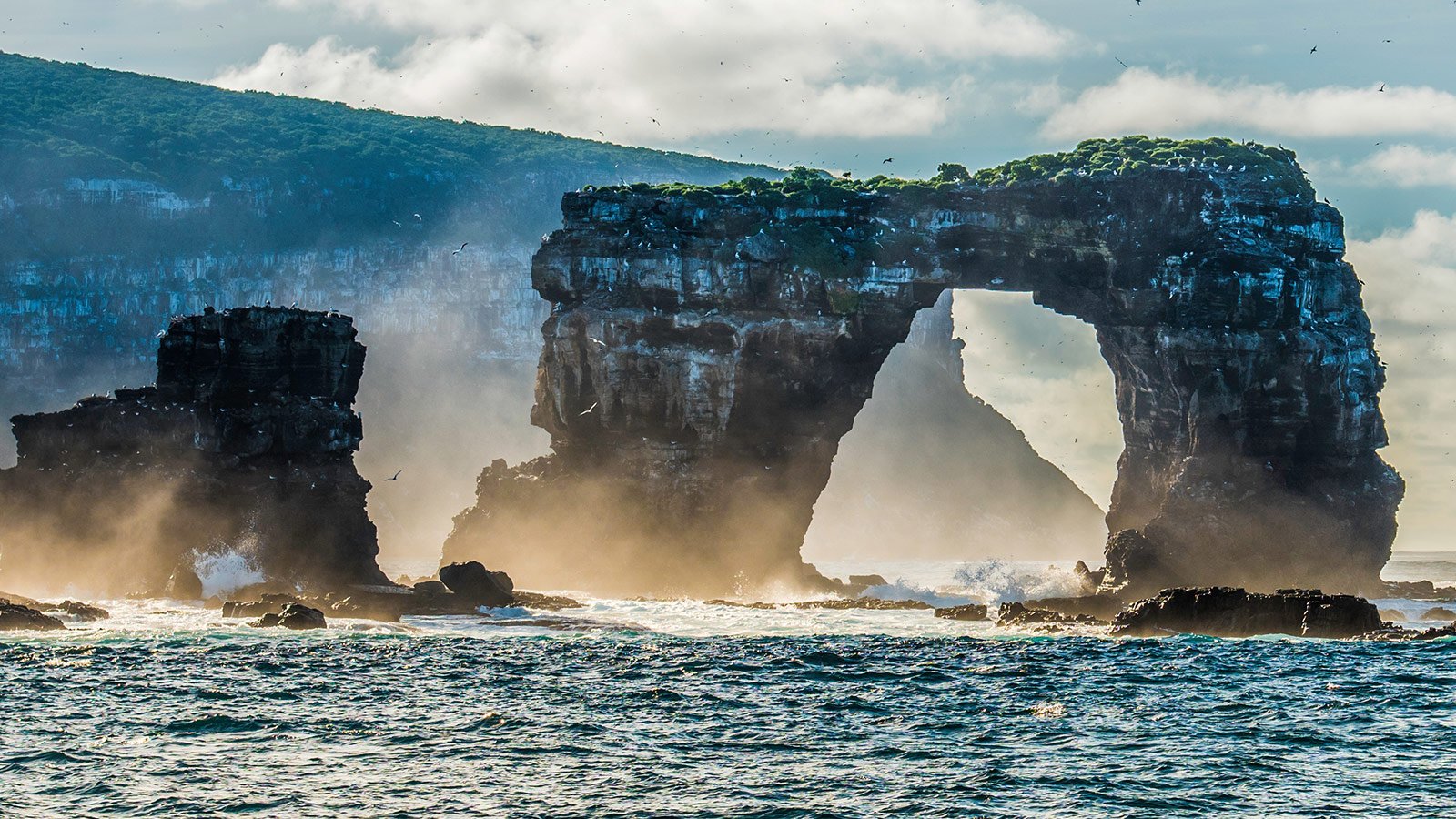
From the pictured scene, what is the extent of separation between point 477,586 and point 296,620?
640 inches

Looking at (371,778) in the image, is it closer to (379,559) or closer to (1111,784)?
(1111,784)

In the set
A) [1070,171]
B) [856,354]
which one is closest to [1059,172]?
[1070,171]

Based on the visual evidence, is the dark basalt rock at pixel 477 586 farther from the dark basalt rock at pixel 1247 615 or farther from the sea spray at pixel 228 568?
the dark basalt rock at pixel 1247 615

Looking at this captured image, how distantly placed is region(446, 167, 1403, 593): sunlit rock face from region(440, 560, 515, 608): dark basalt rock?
60.4 feet

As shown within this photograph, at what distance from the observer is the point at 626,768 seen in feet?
137

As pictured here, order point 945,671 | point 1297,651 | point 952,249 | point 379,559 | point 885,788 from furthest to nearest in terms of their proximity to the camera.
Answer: point 379,559, point 952,249, point 1297,651, point 945,671, point 885,788

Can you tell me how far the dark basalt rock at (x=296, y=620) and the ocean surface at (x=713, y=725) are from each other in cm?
234

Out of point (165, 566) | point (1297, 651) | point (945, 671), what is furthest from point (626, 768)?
point (165, 566)

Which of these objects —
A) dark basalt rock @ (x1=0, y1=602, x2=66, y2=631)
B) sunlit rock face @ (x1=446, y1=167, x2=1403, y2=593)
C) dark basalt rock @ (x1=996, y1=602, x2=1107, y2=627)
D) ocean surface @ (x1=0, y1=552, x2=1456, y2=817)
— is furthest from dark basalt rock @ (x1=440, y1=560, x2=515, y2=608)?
dark basalt rock @ (x1=996, y1=602, x2=1107, y2=627)

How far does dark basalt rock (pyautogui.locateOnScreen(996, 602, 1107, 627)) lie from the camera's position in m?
81.4

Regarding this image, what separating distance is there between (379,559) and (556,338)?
77805 mm

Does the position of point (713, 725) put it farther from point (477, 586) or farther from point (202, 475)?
point (202, 475)

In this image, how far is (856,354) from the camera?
114062mm

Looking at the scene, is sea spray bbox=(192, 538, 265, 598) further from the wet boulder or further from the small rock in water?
the wet boulder
